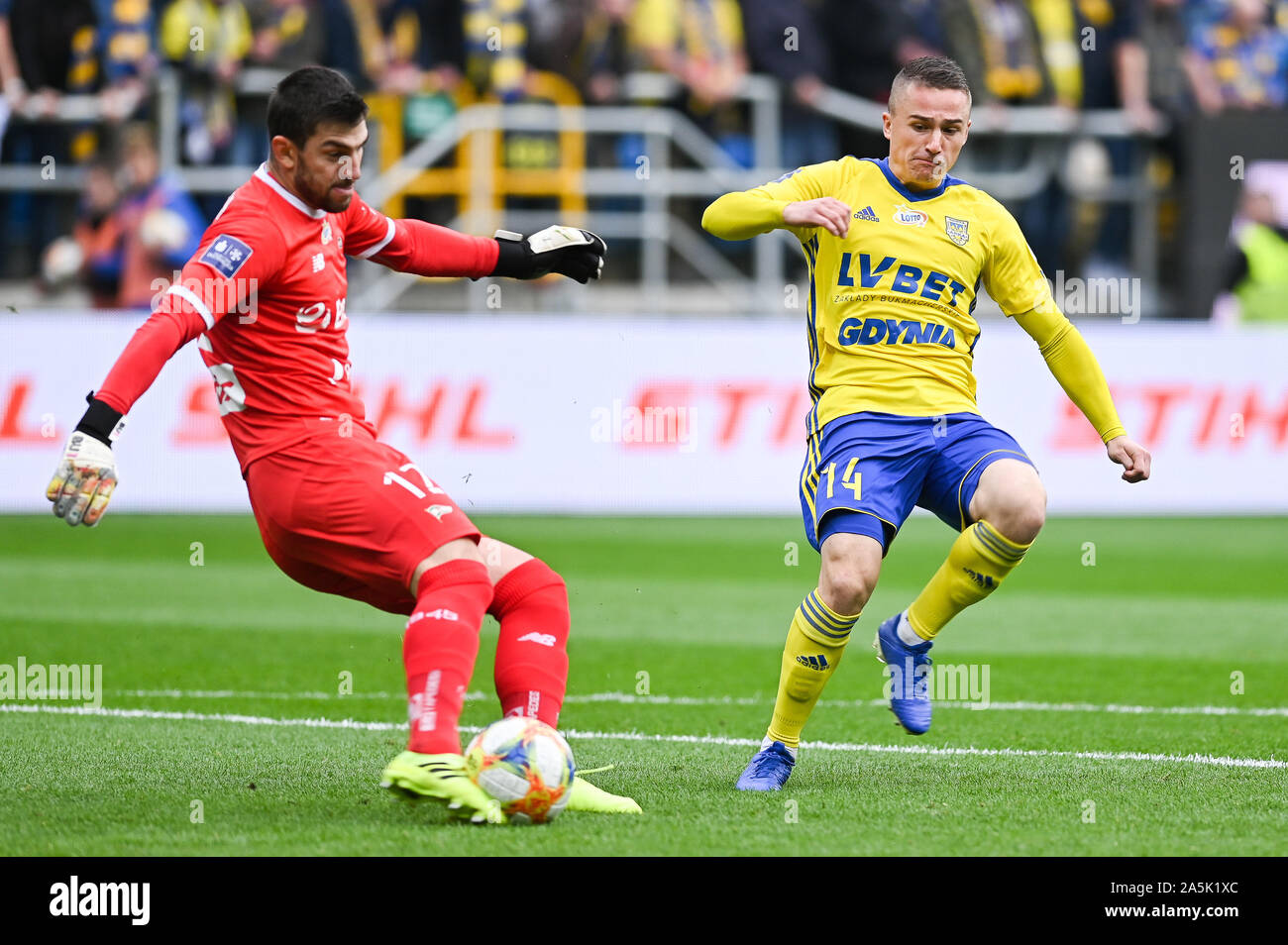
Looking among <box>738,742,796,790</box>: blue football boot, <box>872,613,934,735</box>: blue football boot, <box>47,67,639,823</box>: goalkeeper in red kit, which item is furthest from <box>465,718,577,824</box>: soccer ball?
<box>872,613,934,735</box>: blue football boot

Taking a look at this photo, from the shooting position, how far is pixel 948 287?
629cm

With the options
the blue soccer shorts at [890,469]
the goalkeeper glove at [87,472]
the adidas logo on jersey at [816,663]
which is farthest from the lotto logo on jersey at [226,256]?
the adidas logo on jersey at [816,663]

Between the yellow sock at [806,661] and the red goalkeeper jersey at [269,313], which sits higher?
the red goalkeeper jersey at [269,313]

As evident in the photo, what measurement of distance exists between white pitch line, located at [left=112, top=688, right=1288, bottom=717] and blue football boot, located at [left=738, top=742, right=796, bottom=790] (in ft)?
6.35

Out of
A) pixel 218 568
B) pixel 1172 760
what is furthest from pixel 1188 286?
pixel 1172 760

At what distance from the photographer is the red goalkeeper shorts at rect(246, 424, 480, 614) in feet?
17.3

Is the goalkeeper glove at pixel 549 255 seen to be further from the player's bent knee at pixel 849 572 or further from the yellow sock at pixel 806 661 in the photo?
the yellow sock at pixel 806 661

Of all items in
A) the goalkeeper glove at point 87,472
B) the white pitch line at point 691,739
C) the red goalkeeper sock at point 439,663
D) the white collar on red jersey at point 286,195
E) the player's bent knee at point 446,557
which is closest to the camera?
the goalkeeper glove at point 87,472

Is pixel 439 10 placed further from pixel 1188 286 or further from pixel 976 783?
pixel 976 783

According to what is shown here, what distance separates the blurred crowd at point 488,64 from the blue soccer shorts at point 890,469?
10848 mm

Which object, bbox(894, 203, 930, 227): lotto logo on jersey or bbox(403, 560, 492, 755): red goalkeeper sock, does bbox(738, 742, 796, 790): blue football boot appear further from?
bbox(894, 203, 930, 227): lotto logo on jersey

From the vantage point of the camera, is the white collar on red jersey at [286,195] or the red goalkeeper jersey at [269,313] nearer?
the red goalkeeper jersey at [269,313]

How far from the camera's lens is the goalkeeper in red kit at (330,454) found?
5129 mm
